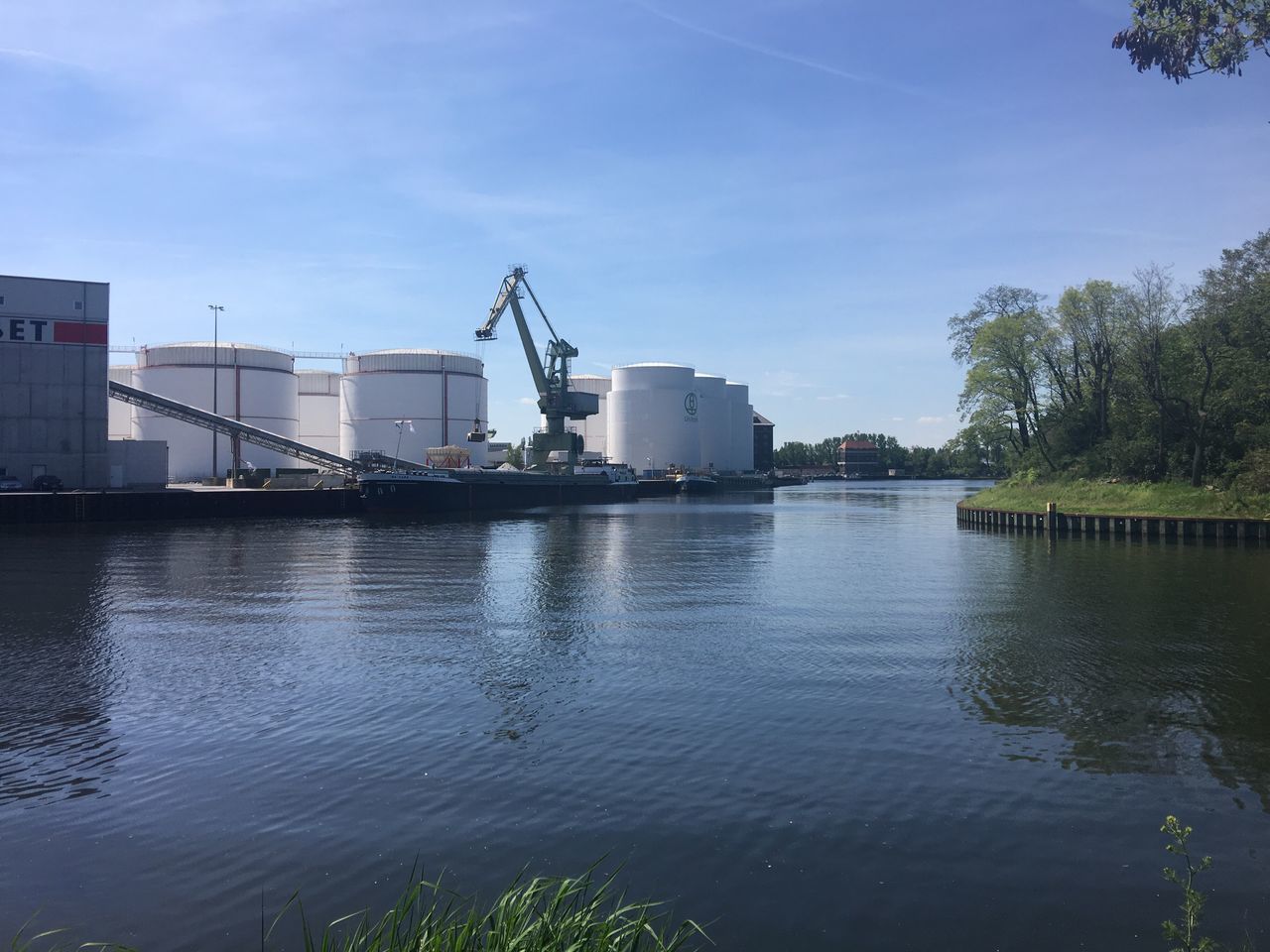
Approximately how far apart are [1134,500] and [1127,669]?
37493 mm

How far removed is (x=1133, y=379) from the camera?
53750mm

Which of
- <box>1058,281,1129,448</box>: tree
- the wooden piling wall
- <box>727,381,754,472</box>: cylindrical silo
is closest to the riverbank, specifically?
the wooden piling wall

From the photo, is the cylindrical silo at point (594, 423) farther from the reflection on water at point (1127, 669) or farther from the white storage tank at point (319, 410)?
the reflection on water at point (1127, 669)

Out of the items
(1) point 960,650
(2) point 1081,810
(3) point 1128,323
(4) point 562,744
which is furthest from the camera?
(3) point 1128,323

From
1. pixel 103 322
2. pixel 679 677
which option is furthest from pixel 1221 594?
pixel 103 322

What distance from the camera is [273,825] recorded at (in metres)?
9.18

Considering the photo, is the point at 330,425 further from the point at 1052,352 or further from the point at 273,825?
the point at 273,825

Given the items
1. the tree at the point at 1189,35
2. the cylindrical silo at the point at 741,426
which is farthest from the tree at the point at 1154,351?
the cylindrical silo at the point at 741,426

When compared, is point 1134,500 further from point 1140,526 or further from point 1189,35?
point 1189,35

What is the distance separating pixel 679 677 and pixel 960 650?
19.6 feet

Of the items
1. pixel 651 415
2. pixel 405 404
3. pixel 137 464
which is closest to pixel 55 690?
pixel 137 464

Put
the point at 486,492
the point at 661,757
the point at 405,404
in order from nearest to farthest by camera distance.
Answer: the point at 661,757 → the point at 486,492 → the point at 405,404

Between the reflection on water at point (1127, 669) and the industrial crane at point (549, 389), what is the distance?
224 feet

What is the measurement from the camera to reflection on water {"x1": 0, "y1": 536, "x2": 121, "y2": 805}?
1066cm
